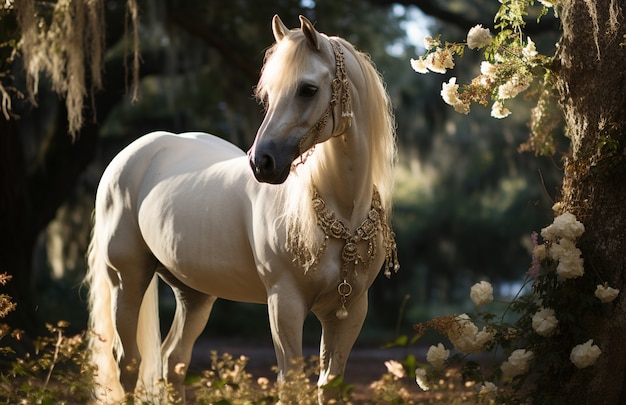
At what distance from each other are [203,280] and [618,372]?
5.63 ft

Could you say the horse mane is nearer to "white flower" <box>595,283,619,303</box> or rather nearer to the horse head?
the horse head

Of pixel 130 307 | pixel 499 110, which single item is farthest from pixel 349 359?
pixel 499 110

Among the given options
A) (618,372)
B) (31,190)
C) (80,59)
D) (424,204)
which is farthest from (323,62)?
(424,204)

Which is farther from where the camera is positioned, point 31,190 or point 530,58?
point 31,190

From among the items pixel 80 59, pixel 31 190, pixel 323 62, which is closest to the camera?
pixel 323 62

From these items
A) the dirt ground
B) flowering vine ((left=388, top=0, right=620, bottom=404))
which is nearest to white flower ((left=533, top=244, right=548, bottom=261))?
flowering vine ((left=388, top=0, right=620, bottom=404))

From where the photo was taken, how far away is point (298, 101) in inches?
122

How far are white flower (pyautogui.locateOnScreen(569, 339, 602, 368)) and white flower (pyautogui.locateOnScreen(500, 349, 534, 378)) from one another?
21 cm

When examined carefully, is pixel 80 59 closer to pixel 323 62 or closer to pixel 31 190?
pixel 31 190

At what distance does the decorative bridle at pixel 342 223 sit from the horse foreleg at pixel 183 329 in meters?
1.22

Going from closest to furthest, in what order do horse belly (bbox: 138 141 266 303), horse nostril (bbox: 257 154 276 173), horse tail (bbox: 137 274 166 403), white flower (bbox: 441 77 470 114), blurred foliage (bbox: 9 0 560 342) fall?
1. horse nostril (bbox: 257 154 276 173)
2. horse belly (bbox: 138 141 266 303)
3. white flower (bbox: 441 77 470 114)
4. horse tail (bbox: 137 274 166 403)
5. blurred foliage (bbox: 9 0 560 342)

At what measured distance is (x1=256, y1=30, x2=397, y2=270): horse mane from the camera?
10.2 feet

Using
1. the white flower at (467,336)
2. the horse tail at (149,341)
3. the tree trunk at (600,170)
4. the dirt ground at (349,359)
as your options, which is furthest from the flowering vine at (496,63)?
the dirt ground at (349,359)

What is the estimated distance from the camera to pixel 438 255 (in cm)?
1839
